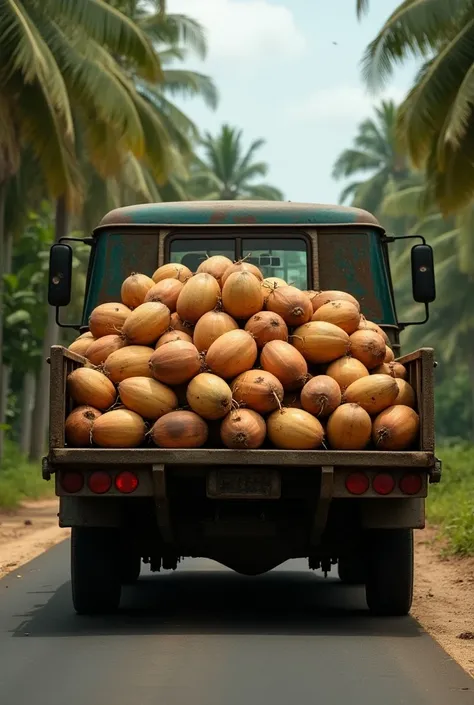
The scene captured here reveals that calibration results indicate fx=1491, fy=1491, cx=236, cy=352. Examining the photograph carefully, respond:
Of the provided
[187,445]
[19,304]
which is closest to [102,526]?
[187,445]

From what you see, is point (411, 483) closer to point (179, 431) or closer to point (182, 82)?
point (179, 431)

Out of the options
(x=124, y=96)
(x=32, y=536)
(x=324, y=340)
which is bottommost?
(x=32, y=536)

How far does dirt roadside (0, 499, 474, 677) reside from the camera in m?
9.42

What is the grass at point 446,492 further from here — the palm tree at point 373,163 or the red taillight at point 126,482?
the palm tree at point 373,163

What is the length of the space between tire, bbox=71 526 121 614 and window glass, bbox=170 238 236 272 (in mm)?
2453

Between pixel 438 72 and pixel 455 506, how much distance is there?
673 cm

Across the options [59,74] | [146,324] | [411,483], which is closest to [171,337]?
[146,324]

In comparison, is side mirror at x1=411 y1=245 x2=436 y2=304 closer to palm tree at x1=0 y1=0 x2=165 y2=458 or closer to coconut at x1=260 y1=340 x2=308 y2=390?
coconut at x1=260 y1=340 x2=308 y2=390

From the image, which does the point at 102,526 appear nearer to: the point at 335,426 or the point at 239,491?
the point at 239,491

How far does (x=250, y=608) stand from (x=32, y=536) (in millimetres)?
7668

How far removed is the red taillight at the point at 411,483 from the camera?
9188 millimetres

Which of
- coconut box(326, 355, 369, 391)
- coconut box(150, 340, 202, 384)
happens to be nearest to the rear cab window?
coconut box(326, 355, 369, 391)

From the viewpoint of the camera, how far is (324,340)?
9.61 meters

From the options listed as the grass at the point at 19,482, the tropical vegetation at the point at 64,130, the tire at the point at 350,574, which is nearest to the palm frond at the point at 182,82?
the tropical vegetation at the point at 64,130
